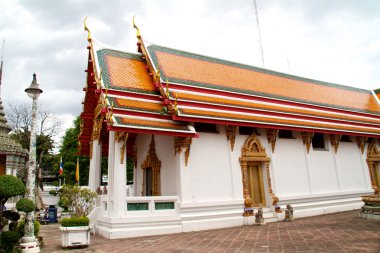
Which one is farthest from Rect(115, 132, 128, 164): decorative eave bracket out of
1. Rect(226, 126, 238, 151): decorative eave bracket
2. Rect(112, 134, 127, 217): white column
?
Rect(226, 126, 238, 151): decorative eave bracket

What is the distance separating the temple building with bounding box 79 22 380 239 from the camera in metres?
9.94

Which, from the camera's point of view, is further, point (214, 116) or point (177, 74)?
point (177, 74)

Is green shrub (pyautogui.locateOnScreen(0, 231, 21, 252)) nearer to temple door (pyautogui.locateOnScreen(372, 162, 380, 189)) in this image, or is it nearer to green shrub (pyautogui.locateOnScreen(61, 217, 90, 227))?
green shrub (pyautogui.locateOnScreen(61, 217, 90, 227))

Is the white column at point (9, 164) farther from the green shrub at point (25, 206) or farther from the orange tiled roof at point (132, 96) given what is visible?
the green shrub at point (25, 206)

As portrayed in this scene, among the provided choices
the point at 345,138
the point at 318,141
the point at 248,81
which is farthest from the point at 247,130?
the point at 345,138

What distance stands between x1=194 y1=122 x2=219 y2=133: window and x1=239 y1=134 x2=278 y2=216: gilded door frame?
1.41 meters

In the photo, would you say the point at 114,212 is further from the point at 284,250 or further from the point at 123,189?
the point at 284,250

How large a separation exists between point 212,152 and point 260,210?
8.81 feet

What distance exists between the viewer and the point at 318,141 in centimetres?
1497

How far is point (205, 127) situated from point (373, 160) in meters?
10.4

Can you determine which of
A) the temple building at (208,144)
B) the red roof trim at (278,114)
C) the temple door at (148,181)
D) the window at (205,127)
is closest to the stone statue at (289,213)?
the temple building at (208,144)

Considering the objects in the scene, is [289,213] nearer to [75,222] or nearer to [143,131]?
[143,131]

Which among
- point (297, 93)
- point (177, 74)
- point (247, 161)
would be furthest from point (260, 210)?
point (297, 93)

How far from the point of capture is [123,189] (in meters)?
9.41
